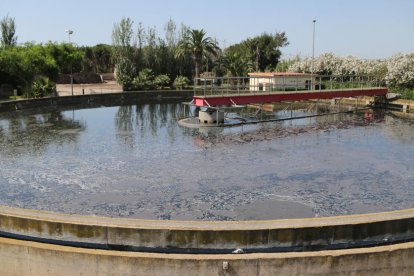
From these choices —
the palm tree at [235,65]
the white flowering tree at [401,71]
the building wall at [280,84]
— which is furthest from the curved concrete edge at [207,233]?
the palm tree at [235,65]

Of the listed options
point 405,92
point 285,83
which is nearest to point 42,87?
point 285,83

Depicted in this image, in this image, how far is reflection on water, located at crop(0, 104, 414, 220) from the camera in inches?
641

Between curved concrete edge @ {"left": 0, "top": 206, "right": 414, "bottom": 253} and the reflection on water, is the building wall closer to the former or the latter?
the reflection on water

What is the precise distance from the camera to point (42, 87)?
4678 centimetres

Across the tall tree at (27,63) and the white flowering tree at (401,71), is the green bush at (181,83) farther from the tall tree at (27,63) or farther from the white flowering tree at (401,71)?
the white flowering tree at (401,71)

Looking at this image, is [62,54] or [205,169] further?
[62,54]

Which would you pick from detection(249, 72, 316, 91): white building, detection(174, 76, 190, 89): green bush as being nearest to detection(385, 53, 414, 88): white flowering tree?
detection(249, 72, 316, 91): white building

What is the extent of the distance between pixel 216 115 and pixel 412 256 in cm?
2409

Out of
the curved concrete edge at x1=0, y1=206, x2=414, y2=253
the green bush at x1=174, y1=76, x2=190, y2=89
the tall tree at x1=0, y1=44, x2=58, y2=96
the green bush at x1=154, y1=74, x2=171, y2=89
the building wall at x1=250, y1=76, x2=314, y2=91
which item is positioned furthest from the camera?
the green bush at x1=174, y1=76, x2=190, y2=89

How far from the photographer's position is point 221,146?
2636 centimetres

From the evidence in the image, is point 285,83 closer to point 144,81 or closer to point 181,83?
point 181,83

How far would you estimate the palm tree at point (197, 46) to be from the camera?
62219mm

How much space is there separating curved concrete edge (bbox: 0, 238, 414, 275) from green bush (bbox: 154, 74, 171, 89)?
52.4 m

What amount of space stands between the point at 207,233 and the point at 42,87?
40137 mm
